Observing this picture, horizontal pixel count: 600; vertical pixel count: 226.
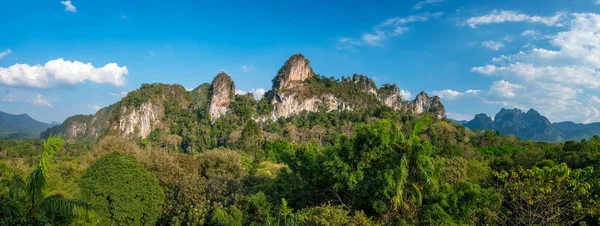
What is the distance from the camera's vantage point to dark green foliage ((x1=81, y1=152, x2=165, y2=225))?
13547 millimetres

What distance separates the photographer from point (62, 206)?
6.94 metres

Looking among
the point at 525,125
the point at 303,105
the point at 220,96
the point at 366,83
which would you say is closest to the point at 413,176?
the point at 303,105

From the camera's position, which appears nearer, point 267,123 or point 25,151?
point 25,151

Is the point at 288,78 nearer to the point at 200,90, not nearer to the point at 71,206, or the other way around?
the point at 200,90

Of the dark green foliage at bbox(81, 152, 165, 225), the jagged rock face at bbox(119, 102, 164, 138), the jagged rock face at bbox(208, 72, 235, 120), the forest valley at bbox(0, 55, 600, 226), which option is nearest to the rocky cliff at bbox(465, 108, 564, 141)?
the jagged rock face at bbox(208, 72, 235, 120)

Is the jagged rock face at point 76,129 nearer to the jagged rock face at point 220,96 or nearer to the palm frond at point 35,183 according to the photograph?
the jagged rock face at point 220,96

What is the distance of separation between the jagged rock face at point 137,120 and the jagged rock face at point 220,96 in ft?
50.9

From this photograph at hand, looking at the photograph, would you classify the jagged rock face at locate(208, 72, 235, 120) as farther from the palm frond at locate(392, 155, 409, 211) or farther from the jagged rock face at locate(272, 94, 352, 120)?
the palm frond at locate(392, 155, 409, 211)

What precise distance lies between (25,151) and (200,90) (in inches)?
2877

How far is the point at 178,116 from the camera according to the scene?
9319 cm

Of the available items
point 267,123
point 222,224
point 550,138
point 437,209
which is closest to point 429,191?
point 437,209

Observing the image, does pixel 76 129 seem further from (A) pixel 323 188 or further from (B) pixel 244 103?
(A) pixel 323 188

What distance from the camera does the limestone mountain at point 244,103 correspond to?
3469 inches

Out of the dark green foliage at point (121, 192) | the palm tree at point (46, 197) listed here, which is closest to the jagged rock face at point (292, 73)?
the dark green foliage at point (121, 192)
